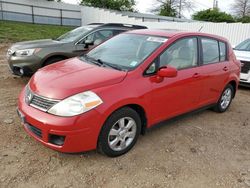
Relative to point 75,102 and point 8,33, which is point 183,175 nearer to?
point 75,102

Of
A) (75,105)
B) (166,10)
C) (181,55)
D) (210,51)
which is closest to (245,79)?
(210,51)

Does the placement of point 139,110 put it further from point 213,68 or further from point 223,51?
point 223,51

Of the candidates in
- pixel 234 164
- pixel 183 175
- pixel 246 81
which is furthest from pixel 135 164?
pixel 246 81

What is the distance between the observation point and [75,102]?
9.70 feet

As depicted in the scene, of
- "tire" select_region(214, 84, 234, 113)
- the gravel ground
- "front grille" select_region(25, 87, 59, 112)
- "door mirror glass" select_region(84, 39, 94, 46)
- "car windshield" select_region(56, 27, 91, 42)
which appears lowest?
the gravel ground

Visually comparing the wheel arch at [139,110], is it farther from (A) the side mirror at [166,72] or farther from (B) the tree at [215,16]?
(B) the tree at [215,16]

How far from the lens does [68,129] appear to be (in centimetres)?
288

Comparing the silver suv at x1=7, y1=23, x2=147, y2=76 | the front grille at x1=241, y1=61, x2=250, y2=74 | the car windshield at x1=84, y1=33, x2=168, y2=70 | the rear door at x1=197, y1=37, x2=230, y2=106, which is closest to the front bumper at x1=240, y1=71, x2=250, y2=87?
the front grille at x1=241, y1=61, x2=250, y2=74

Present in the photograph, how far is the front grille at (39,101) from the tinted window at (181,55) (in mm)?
1617

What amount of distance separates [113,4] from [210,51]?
34.9 meters

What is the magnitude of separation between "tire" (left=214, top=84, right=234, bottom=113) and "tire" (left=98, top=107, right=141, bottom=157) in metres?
2.37

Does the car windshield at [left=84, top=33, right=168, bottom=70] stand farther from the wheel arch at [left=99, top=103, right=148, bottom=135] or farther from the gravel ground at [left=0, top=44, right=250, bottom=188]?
the gravel ground at [left=0, top=44, right=250, bottom=188]

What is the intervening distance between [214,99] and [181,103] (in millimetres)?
1179

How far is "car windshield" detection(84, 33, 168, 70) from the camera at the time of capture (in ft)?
12.2
